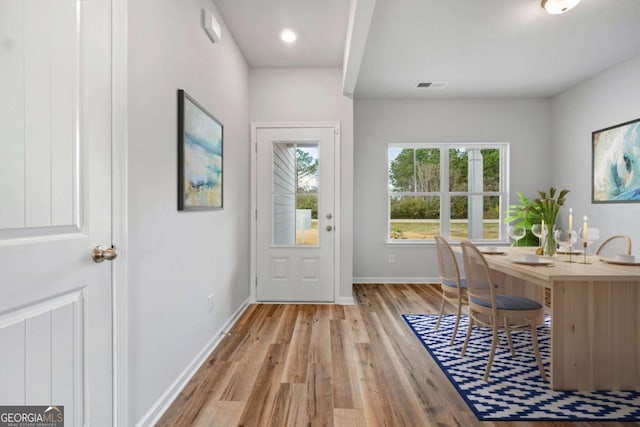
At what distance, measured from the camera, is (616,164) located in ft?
12.6

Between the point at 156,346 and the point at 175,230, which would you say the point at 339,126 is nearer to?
the point at 175,230

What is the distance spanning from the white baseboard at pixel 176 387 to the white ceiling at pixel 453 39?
259 cm

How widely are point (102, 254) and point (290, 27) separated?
102 inches

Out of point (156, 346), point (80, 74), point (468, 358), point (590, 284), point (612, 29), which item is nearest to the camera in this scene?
point (80, 74)

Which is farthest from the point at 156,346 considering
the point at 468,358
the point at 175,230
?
the point at 468,358

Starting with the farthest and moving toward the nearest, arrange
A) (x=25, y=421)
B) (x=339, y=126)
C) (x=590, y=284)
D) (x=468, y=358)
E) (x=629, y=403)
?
1. (x=339, y=126)
2. (x=468, y=358)
3. (x=590, y=284)
4. (x=629, y=403)
5. (x=25, y=421)

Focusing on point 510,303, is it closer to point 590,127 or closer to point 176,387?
point 176,387

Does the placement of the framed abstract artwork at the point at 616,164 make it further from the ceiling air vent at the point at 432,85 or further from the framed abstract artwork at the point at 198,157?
the framed abstract artwork at the point at 198,157

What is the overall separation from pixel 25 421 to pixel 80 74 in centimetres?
114

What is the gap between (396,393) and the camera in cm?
198

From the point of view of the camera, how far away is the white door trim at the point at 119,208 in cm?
140

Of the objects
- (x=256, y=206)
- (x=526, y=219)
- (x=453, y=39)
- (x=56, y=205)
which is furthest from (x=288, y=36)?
(x=526, y=219)

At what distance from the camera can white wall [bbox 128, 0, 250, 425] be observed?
157 centimetres

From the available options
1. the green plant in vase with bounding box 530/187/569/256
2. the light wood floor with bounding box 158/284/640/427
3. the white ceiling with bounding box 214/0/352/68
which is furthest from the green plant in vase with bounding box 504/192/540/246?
the white ceiling with bounding box 214/0/352/68
